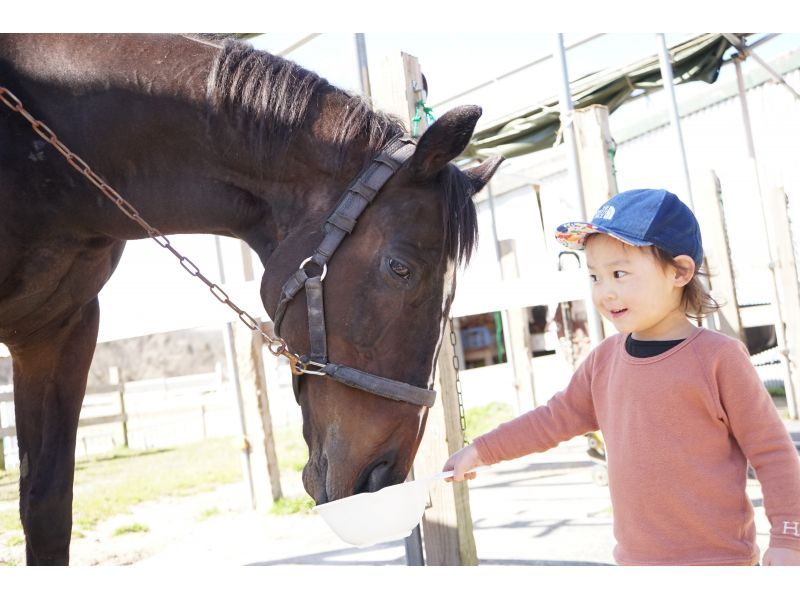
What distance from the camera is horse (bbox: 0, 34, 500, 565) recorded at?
5.70 feet

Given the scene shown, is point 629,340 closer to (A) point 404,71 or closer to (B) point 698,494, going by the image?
(B) point 698,494

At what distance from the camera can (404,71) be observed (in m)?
2.62

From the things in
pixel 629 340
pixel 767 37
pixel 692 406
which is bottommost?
pixel 692 406

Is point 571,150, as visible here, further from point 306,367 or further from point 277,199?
point 306,367

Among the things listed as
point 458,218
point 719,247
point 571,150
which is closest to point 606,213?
point 458,218

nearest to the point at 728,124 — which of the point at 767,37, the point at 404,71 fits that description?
the point at 767,37

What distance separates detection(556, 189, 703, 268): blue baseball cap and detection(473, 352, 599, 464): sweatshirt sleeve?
342mm

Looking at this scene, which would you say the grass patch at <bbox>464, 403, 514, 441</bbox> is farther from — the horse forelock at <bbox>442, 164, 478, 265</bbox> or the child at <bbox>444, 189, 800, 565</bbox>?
the child at <bbox>444, 189, 800, 565</bbox>

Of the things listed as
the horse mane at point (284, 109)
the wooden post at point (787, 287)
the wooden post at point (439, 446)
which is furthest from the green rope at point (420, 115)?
the wooden post at point (787, 287)

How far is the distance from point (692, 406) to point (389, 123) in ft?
3.34

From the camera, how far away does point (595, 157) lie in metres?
3.56

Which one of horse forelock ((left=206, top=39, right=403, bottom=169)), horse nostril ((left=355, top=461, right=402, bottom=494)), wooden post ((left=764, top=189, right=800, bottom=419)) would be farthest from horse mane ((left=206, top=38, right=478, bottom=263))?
wooden post ((left=764, top=189, right=800, bottom=419))

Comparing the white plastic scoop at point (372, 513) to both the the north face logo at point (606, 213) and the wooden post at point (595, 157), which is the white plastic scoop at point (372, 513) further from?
the wooden post at point (595, 157)

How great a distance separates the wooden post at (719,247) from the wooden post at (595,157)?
6.23 ft
